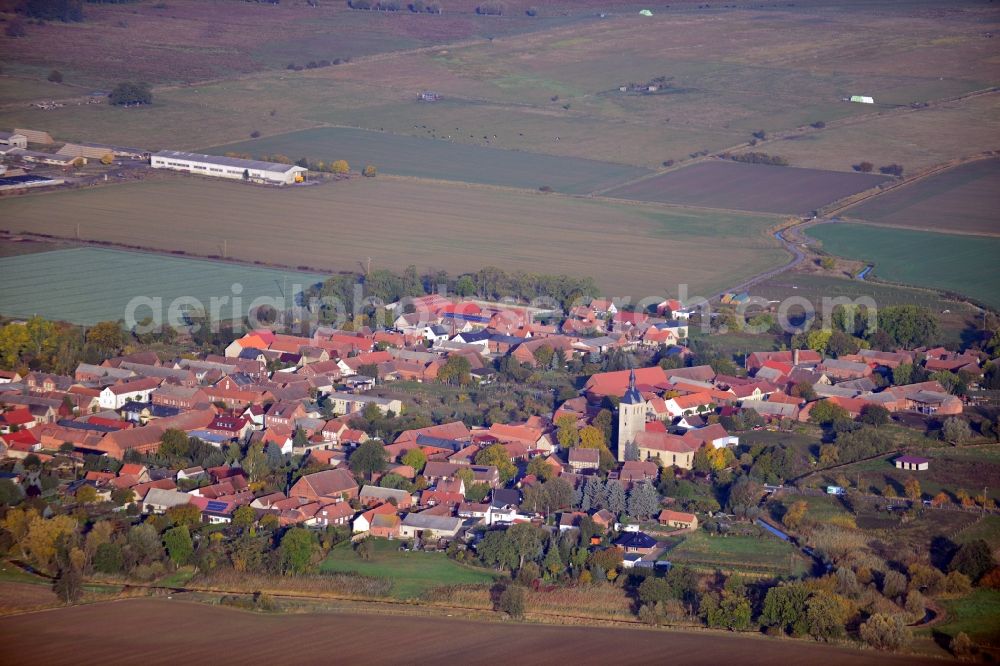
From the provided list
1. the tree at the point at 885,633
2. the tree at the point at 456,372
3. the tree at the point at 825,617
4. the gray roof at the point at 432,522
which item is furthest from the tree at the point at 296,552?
the tree at the point at 456,372

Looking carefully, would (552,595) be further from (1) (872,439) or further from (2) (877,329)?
(2) (877,329)

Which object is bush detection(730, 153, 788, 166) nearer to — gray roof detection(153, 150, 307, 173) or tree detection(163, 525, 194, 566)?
gray roof detection(153, 150, 307, 173)

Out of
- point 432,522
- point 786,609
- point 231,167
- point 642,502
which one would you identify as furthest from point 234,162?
point 786,609

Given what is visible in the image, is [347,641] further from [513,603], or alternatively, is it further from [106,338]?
[106,338]

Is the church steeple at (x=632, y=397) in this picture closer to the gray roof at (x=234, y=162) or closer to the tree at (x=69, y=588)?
the tree at (x=69, y=588)

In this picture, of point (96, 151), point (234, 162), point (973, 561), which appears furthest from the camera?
point (96, 151)
